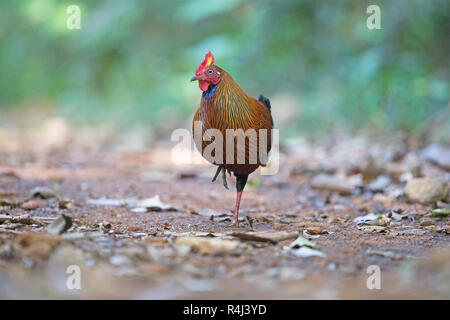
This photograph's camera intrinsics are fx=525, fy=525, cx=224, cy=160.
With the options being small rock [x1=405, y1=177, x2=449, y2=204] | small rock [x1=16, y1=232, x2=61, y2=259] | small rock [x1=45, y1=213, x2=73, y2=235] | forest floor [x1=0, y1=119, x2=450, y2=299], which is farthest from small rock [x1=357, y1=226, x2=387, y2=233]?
small rock [x1=16, y1=232, x2=61, y2=259]

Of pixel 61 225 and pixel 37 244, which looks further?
pixel 61 225

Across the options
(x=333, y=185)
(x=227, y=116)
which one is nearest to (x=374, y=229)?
(x=227, y=116)

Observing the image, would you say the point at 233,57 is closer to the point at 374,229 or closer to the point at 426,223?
the point at 426,223

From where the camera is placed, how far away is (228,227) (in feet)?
13.2

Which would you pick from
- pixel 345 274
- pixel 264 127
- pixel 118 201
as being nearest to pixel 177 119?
pixel 118 201

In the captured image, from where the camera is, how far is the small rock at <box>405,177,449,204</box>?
189 inches

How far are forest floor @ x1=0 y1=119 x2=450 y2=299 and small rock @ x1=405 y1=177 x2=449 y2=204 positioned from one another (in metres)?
0.01

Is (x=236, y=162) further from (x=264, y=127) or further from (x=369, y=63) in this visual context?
(x=369, y=63)

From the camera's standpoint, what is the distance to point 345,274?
2756mm

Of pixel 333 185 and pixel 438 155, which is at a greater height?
pixel 438 155

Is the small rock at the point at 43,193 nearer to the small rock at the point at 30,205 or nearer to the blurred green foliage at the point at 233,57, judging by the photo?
the small rock at the point at 30,205

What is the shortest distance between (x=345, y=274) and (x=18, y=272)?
1.65 m

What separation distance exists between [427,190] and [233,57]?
660 centimetres

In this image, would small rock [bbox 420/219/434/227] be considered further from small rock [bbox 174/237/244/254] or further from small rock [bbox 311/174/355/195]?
small rock [bbox 174/237/244/254]
